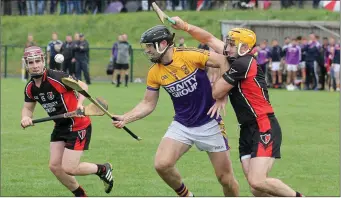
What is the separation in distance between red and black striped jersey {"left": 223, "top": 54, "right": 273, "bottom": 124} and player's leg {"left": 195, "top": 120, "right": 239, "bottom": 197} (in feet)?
2.31

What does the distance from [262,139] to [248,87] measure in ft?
1.92

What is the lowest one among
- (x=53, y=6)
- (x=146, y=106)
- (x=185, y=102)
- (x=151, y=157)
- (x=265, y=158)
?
(x=151, y=157)

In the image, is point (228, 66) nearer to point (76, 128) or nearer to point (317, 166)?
point (76, 128)

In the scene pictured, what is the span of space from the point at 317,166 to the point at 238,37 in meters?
5.05

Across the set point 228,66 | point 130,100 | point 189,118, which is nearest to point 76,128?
point 189,118

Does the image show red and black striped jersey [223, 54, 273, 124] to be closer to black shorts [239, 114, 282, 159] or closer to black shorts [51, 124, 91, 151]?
black shorts [239, 114, 282, 159]

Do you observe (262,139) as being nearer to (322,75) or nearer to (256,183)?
(256,183)

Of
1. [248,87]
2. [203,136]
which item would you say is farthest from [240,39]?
[203,136]

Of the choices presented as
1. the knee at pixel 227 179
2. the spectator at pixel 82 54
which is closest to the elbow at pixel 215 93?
the knee at pixel 227 179

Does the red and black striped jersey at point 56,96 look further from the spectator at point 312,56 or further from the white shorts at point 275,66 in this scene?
the white shorts at point 275,66

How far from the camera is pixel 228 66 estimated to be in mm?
9688

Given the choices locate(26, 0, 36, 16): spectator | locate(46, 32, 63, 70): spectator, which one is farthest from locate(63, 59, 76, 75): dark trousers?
locate(26, 0, 36, 16): spectator

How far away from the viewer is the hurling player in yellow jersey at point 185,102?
388 inches

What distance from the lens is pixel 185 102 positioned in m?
10.0
